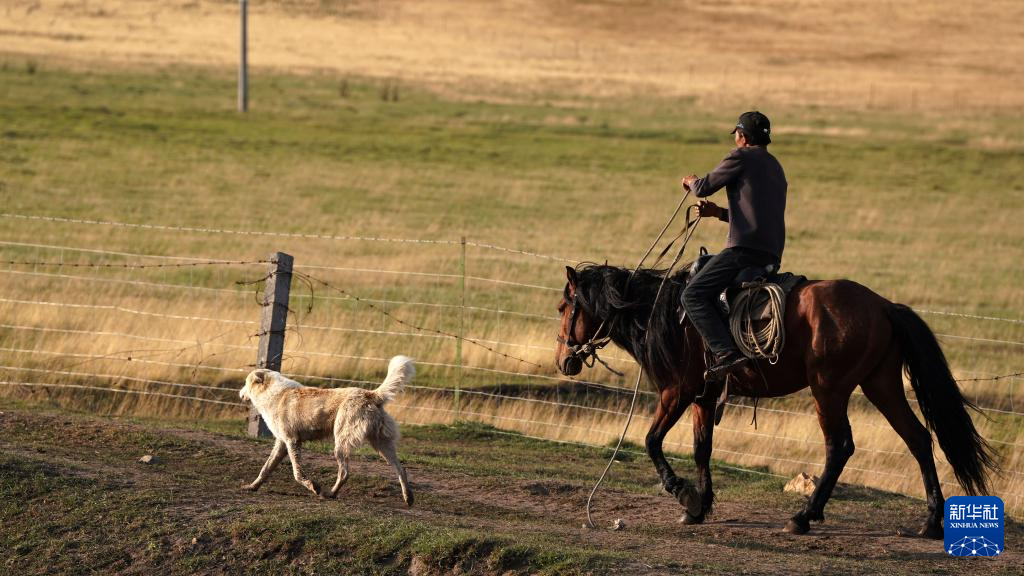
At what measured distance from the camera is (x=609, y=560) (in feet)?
24.7

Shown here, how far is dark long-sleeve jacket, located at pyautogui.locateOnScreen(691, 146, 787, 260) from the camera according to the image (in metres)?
9.16

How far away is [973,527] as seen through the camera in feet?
27.6

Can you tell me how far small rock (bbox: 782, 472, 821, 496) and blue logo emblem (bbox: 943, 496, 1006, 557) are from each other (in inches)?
93.1

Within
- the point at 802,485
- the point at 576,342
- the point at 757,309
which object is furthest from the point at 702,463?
the point at 802,485

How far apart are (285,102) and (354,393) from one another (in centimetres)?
4483

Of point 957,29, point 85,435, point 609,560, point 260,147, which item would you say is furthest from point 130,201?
point 957,29

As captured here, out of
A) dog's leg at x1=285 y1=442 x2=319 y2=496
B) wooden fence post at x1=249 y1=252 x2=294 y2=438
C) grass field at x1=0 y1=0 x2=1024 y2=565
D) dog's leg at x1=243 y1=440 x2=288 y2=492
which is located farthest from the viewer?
grass field at x1=0 y1=0 x2=1024 y2=565

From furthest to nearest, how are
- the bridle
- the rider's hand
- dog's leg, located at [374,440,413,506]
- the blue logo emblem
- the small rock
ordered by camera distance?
the small rock → the bridle → the rider's hand → dog's leg, located at [374,440,413,506] → the blue logo emblem

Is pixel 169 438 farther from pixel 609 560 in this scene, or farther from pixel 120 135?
pixel 120 135

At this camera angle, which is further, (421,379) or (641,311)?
(421,379)

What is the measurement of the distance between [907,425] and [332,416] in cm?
391

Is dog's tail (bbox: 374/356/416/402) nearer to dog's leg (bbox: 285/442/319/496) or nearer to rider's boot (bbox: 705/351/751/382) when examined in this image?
dog's leg (bbox: 285/442/319/496)

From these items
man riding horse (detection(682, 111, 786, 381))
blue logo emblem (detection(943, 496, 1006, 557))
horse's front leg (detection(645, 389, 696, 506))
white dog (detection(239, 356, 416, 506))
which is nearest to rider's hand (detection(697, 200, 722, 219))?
man riding horse (detection(682, 111, 786, 381))

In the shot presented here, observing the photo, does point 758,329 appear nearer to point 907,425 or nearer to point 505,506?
point 907,425
